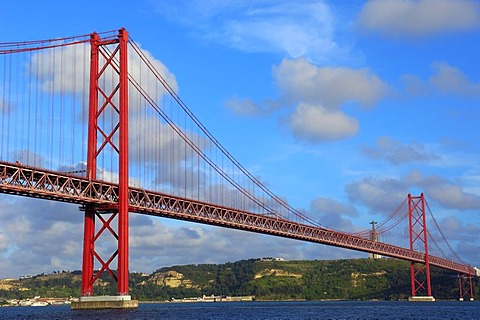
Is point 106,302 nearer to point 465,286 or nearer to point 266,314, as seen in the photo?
point 266,314

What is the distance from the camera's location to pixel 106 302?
6450 cm

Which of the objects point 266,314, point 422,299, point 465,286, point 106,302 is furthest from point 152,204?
point 465,286

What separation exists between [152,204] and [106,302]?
11.9 metres

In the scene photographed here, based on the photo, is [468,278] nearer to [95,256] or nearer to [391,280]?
[391,280]

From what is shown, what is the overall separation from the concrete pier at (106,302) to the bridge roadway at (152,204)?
7522 mm

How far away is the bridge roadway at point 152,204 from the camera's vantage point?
5959cm

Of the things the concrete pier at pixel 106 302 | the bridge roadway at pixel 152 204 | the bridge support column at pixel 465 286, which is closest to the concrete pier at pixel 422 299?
the bridge support column at pixel 465 286

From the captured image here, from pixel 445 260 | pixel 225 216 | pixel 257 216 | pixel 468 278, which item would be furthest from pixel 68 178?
pixel 468 278

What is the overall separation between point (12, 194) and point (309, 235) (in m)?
52.6

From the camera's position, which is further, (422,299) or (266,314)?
(422,299)

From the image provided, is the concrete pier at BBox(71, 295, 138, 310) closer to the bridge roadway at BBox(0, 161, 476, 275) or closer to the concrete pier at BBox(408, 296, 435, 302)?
the bridge roadway at BBox(0, 161, 476, 275)

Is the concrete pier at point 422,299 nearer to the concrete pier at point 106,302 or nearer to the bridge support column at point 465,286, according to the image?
the bridge support column at point 465,286

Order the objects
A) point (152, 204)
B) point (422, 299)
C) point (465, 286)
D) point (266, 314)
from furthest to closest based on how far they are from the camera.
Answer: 1. point (465, 286)
2. point (422, 299)
3. point (266, 314)
4. point (152, 204)

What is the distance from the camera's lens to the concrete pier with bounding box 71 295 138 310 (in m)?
64.1
